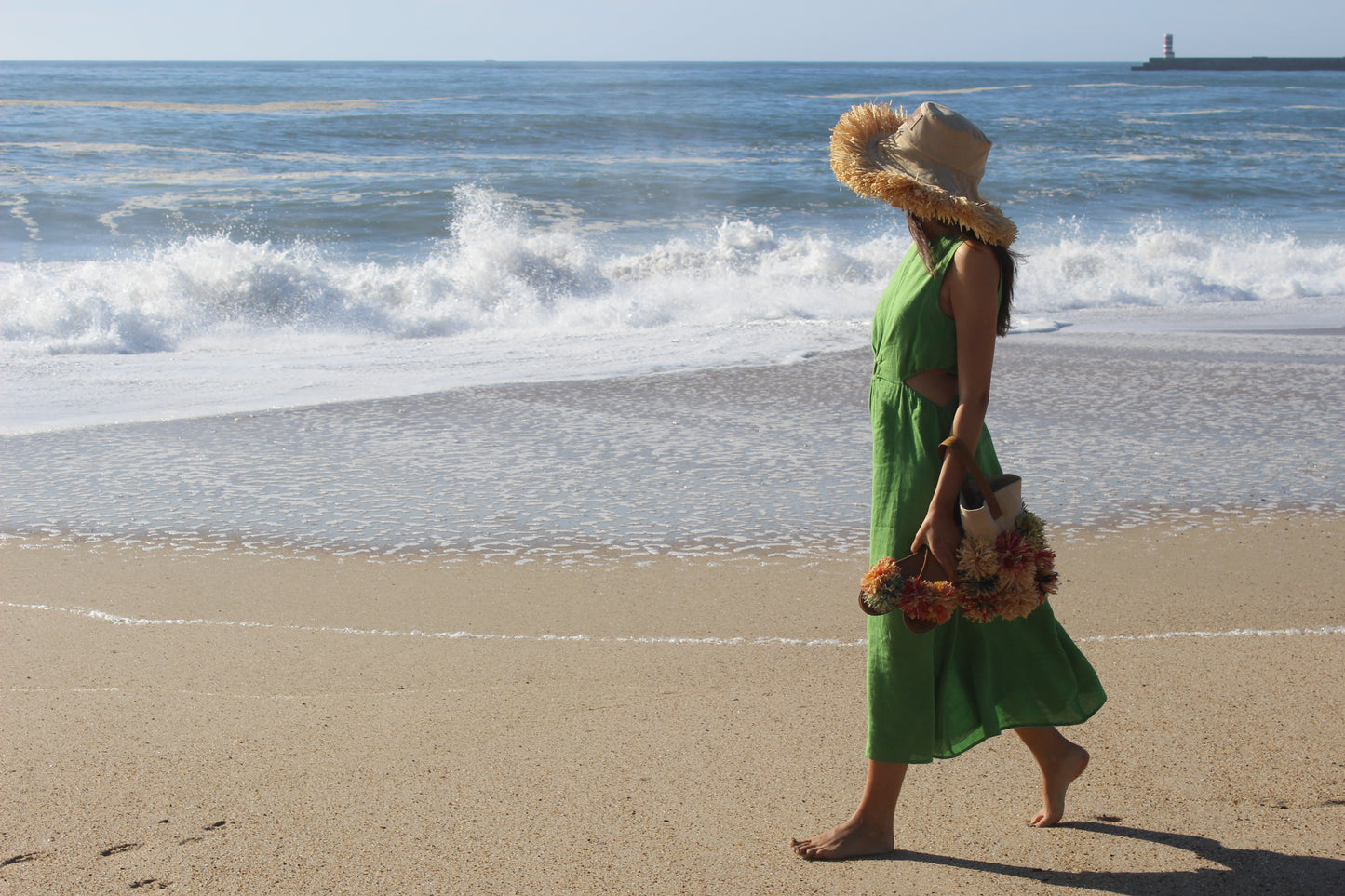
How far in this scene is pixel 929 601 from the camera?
2051 millimetres

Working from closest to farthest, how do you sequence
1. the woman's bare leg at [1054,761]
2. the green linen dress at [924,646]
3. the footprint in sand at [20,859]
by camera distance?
the green linen dress at [924,646] → the footprint in sand at [20,859] → the woman's bare leg at [1054,761]

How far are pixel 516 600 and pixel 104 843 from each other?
5.57 ft

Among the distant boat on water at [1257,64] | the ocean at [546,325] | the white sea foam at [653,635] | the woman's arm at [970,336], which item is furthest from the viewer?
the distant boat on water at [1257,64]

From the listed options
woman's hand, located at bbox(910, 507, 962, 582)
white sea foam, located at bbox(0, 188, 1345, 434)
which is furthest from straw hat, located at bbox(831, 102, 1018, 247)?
white sea foam, located at bbox(0, 188, 1345, 434)

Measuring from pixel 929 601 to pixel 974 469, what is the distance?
26 cm

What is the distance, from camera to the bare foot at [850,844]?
7.45 feet

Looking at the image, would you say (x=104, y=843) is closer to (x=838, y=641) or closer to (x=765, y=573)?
(x=838, y=641)

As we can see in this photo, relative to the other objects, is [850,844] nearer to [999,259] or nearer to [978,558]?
[978,558]

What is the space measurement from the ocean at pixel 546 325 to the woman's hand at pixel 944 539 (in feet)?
7.48

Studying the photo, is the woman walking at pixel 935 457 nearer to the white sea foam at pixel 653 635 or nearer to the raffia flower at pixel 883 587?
the raffia flower at pixel 883 587

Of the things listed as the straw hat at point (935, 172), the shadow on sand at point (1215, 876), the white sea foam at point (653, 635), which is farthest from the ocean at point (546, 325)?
the straw hat at point (935, 172)

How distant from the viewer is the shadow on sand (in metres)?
2.16

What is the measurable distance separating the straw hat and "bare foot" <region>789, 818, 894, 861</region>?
A: 1.20 m

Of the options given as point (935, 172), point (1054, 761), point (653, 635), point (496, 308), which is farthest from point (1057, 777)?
point (496, 308)
